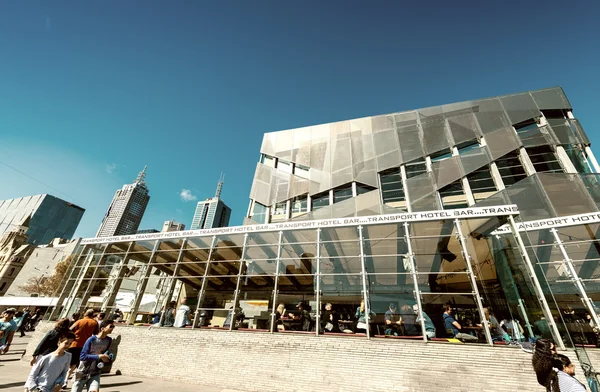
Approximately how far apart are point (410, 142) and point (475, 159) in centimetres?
490

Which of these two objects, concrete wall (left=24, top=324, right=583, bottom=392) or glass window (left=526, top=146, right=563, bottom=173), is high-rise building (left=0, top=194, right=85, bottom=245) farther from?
glass window (left=526, top=146, right=563, bottom=173)

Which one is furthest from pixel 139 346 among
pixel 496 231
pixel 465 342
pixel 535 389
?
pixel 496 231

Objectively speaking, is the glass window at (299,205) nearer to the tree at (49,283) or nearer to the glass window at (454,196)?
the glass window at (454,196)

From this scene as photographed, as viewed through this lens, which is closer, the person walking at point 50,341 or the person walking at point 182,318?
the person walking at point 50,341

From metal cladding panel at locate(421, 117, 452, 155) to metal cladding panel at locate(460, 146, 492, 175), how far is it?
1743 mm

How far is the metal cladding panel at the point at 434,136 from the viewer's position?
814 inches

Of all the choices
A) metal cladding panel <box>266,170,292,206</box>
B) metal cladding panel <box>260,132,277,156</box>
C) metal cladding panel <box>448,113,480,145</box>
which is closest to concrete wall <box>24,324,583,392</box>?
metal cladding panel <box>266,170,292,206</box>

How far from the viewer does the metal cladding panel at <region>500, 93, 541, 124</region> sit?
20.0 metres

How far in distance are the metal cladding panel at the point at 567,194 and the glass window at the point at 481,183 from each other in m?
3.73

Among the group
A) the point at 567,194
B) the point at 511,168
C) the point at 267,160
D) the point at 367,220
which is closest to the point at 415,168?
the point at 511,168

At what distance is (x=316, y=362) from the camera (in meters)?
7.75

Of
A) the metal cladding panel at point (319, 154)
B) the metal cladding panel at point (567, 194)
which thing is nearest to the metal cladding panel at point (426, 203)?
the metal cladding panel at point (567, 194)

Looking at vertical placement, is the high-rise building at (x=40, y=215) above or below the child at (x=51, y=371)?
above

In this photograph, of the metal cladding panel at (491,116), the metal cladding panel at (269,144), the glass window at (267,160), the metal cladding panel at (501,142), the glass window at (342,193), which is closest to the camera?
the metal cladding panel at (501,142)
